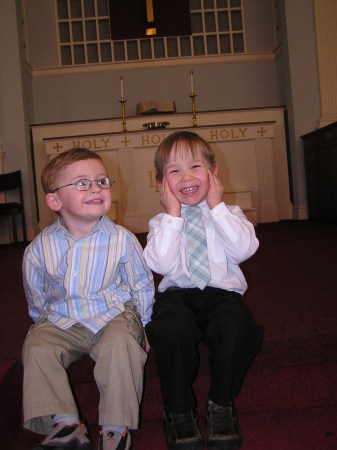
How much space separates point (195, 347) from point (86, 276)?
0.41 meters

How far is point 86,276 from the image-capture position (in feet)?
5.11

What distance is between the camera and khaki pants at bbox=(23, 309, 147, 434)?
1347 mm

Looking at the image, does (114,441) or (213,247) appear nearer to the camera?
(114,441)

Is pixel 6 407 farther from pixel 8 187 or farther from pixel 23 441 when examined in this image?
pixel 8 187

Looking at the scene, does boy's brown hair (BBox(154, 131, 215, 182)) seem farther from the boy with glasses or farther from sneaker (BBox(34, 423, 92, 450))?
→ sneaker (BBox(34, 423, 92, 450))

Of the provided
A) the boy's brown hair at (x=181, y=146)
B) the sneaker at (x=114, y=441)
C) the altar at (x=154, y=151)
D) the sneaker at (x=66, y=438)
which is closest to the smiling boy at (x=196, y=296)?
the boy's brown hair at (x=181, y=146)

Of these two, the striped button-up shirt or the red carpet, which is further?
the striped button-up shirt

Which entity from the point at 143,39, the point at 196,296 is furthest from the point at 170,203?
the point at 143,39

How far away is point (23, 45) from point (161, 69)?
210cm

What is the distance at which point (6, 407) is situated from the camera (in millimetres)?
1479

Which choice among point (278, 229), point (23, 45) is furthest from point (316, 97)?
point (23, 45)

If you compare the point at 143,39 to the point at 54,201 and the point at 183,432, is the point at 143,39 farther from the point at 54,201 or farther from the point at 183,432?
the point at 183,432

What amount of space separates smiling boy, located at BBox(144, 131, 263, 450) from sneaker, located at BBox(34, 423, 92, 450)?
0.23 m

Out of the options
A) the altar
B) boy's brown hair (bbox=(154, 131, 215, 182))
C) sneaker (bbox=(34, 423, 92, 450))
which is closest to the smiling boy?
boy's brown hair (bbox=(154, 131, 215, 182))
